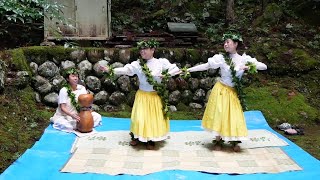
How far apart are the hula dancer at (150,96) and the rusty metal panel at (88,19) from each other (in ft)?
12.1

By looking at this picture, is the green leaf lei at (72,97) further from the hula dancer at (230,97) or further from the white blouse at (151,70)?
the hula dancer at (230,97)

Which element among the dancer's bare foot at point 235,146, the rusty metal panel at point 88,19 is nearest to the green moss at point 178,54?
the rusty metal panel at point 88,19

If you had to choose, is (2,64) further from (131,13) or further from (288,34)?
(288,34)

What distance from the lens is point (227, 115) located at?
5.34 meters

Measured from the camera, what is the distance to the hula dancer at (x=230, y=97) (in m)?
5.32

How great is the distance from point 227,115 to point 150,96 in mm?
1014

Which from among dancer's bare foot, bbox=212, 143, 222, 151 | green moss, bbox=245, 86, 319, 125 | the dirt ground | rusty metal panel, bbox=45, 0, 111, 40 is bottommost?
the dirt ground

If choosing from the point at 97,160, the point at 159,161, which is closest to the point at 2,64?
the point at 97,160

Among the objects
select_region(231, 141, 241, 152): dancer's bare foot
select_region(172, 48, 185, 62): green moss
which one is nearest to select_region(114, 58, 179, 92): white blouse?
select_region(231, 141, 241, 152): dancer's bare foot

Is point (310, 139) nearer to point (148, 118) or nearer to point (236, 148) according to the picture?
point (236, 148)

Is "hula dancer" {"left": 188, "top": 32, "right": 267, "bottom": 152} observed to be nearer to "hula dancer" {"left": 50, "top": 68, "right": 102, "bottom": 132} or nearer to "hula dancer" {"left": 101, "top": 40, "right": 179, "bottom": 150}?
"hula dancer" {"left": 101, "top": 40, "right": 179, "bottom": 150}

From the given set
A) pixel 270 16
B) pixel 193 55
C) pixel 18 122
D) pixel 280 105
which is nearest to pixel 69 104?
pixel 18 122

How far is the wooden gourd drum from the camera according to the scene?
236 inches

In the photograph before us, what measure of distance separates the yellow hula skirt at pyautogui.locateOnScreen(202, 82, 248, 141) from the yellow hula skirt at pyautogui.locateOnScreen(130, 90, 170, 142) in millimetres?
671
